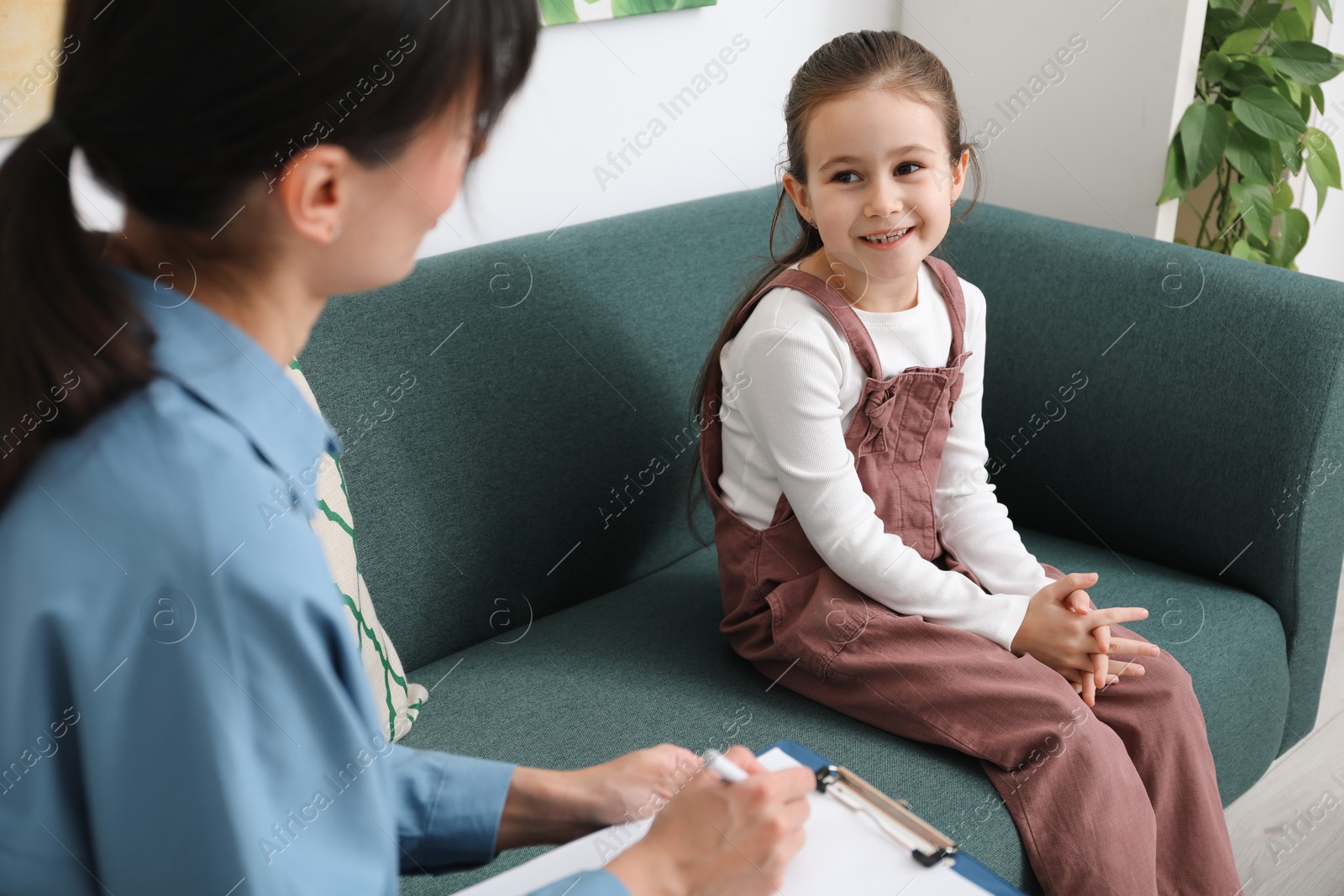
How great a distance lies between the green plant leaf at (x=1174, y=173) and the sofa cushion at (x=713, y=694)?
2.24 ft

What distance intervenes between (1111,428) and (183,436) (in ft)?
4.80

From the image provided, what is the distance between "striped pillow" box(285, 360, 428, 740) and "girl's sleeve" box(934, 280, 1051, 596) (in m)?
0.71

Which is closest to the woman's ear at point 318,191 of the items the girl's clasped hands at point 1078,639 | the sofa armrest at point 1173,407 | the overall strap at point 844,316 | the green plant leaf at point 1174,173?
the overall strap at point 844,316

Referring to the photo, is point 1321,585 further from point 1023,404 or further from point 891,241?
point 891,241

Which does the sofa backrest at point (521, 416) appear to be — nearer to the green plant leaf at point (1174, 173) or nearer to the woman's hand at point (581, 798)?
the woman's hand at point (581, 798)

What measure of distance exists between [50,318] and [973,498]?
118cm

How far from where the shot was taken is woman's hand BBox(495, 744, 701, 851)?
834mm

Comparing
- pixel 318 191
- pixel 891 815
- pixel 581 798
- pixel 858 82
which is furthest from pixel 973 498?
pixel 318 191

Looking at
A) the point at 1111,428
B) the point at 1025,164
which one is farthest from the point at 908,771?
the point at 1025,164

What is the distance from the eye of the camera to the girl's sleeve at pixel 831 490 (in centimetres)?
131

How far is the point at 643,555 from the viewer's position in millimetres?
1690

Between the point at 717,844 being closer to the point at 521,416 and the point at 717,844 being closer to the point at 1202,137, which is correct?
the point at 521,416

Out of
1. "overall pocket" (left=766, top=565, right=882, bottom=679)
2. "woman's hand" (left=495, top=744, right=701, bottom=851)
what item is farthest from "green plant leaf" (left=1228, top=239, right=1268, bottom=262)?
"woman's hand" (left=495, top=744, right=701, bottom=851)

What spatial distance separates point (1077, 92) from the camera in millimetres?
2127
